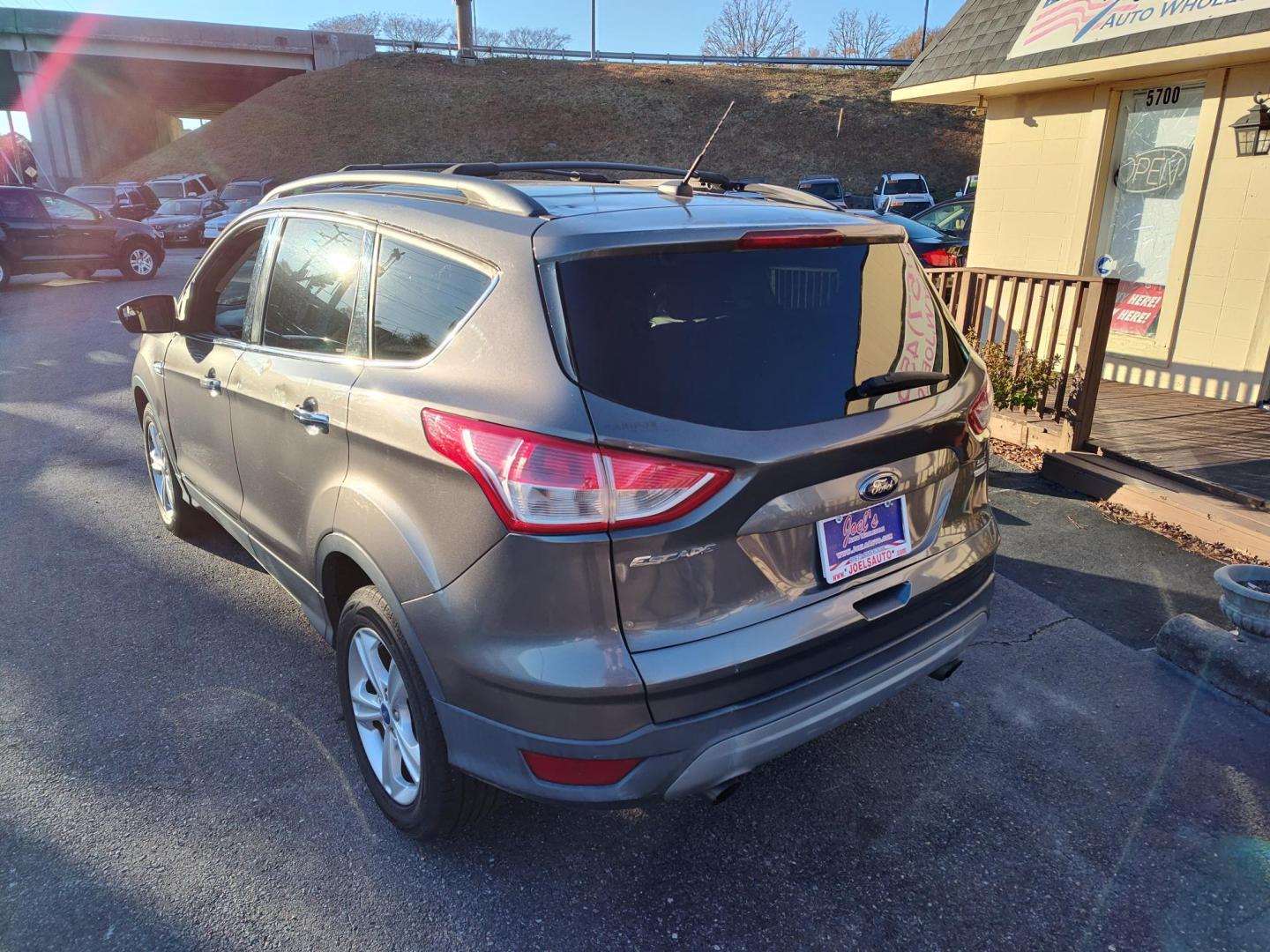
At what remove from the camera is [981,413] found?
2.83 m

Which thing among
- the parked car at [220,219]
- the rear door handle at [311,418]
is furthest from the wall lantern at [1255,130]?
the parked car at [220,219]

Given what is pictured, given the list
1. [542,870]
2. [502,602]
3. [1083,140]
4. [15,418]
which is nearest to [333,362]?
[502,602]

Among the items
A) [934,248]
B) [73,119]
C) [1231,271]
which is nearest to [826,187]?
[934,248]

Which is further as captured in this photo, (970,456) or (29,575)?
(29,575)

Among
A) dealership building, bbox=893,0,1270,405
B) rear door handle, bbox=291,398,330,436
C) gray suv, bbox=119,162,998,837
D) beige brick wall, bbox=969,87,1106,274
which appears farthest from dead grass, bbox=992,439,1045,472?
rear door handle, bbox=291,398,330,436

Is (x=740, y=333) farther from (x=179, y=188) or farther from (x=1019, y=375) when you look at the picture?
(x=179, y=188)

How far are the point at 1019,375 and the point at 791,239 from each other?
474cm

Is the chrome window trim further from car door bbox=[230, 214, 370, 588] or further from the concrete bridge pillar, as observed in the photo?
the concrete bridge pillar

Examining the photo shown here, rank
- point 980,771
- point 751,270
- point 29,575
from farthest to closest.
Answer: point 29,575 → point 980,771 → point 751,270

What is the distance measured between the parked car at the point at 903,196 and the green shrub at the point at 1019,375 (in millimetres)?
17658

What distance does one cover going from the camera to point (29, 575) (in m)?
4.53

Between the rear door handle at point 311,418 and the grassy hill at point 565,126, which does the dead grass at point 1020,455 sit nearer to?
the rear door handle at point 311,418

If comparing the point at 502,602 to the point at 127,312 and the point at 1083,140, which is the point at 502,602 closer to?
the point at 127,312

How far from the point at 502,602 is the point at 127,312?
10.6ft
